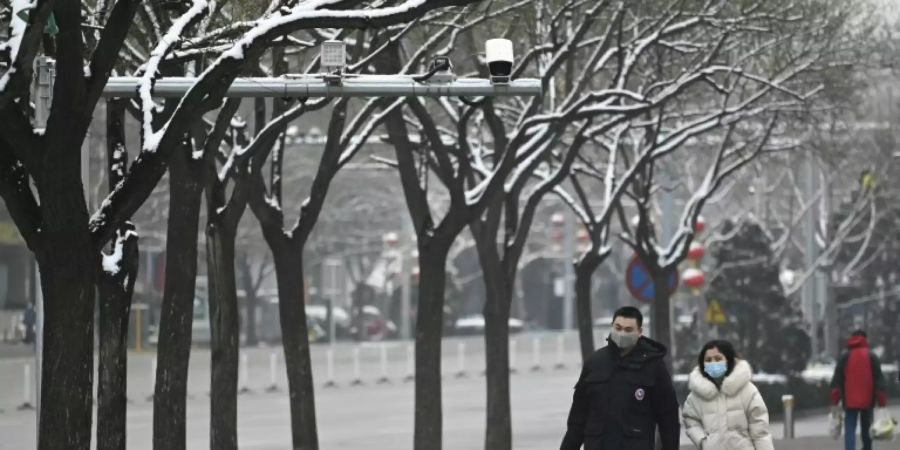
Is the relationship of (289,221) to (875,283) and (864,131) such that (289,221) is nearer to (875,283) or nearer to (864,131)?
(875,283)

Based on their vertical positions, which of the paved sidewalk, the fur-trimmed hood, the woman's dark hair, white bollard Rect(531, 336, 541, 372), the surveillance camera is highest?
the surveillance camera

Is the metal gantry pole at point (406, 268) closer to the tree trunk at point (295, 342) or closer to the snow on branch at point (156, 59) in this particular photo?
the tree trunk at point (295, 342)

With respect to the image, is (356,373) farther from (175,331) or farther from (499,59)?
(499,59)

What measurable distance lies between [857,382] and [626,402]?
39.8 ft

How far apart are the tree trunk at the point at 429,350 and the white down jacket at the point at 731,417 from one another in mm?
10428

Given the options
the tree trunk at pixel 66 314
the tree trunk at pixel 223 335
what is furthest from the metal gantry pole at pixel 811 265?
the tree trunk at pixel 66 314

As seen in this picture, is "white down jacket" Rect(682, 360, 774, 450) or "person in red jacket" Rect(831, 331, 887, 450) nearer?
"white down jacket" Rect(682, 360, 774, 450)

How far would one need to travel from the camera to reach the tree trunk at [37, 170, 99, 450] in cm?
1278

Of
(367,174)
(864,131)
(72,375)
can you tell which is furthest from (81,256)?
(367,174)

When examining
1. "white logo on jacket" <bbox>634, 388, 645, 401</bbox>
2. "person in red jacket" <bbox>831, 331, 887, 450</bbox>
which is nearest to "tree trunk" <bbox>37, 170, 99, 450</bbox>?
"white logo on jacket" <bbox>634, 388, 645, 401</bbox>

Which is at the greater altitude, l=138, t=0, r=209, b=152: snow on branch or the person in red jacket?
l=138, t=0, r=209, b=152: snow on branch

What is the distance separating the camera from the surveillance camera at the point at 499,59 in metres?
17.0

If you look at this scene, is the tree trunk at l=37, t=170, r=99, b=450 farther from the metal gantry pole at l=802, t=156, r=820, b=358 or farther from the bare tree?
the metal gantry pole at l=802, t=156, r=820, b=358

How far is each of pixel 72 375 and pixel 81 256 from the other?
69 cm
